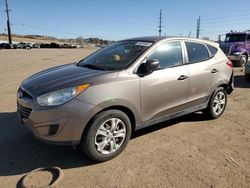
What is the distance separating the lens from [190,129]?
5004mm

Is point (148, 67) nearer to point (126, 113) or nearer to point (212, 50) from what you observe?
point (126, 113)

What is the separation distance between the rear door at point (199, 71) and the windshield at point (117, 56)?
37.9 inches

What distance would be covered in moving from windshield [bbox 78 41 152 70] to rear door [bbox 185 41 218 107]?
0.96 meters

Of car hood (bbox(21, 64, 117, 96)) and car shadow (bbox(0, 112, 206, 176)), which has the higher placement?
car hood (bbox(21, 64, 117, 96))

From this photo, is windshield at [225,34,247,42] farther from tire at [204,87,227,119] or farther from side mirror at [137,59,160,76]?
side mirror at [137,59,160,76]

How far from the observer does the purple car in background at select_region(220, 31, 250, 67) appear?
15250 mm

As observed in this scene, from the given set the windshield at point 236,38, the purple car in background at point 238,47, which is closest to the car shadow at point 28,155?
the purple car in background at point 238,47

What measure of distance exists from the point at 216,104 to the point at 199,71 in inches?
41.2

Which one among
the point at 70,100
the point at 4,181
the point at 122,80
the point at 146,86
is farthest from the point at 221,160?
the point at 4,181

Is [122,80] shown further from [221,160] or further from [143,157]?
[221,160]

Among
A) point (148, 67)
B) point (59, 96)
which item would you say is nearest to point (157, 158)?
point (148, 67)

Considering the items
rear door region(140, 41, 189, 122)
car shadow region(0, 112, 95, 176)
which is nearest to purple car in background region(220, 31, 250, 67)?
rear door region(140, 41, 189, 122)

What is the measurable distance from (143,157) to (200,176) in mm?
860

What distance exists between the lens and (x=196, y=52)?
16.5 ft
